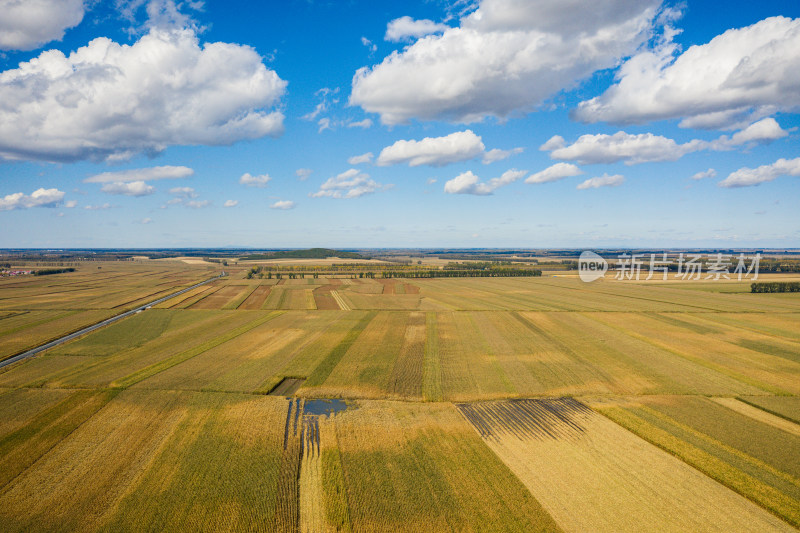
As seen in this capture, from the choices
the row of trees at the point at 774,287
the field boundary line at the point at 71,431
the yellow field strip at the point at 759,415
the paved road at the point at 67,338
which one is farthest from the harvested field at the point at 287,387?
the row of trees at the point at 774,287

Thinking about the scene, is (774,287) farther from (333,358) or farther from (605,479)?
(333,358)

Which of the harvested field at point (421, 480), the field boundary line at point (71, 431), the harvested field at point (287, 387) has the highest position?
the harvested field at point (421, 480)

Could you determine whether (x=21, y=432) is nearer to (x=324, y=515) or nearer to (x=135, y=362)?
(x=135, y=362)

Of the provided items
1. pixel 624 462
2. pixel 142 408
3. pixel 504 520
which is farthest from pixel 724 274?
pixel 142 408

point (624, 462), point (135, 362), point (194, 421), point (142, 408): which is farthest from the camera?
point (135, 362)

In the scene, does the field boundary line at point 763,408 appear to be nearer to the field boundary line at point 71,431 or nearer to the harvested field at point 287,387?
the harvested field at point 287,387
